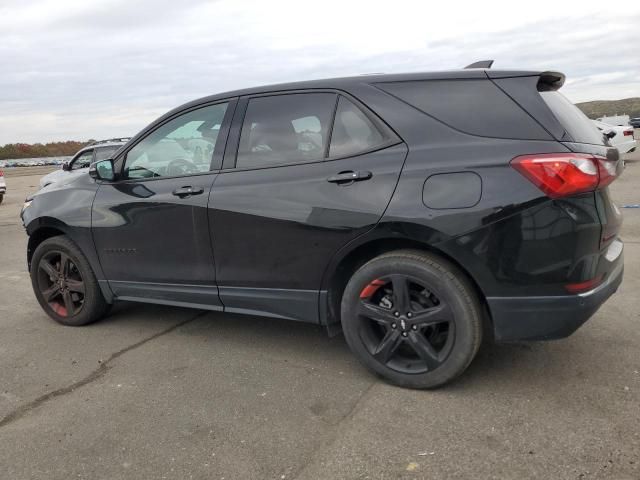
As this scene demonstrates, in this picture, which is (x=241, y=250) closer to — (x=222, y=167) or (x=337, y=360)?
(x=222, y=167)

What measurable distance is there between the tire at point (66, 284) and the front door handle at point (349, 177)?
234 centimetres

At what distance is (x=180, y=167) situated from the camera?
3980 millimetres

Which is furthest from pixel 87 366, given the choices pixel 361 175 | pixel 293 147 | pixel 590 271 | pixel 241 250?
pixel 590 271

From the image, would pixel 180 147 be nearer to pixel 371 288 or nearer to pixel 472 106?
pixel 371 288

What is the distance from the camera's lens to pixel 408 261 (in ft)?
10.1

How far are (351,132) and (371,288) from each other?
0.92 m

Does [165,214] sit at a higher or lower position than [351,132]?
lower

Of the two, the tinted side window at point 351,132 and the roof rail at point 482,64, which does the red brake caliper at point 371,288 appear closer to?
the tinted side window at point 351,132

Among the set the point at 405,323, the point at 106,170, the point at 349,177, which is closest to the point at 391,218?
the point at 349,177

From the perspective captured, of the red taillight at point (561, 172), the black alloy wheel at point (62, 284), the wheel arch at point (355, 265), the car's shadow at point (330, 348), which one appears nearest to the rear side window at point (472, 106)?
the red taillight at point (561, 172)

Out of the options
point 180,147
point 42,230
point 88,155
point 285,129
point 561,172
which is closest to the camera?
point 561,172

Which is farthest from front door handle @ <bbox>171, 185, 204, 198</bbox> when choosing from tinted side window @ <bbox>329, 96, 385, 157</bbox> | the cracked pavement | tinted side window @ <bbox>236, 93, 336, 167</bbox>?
the cracked pavement

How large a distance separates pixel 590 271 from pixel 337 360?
1648 millimetres

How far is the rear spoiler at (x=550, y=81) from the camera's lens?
3.09 metres
